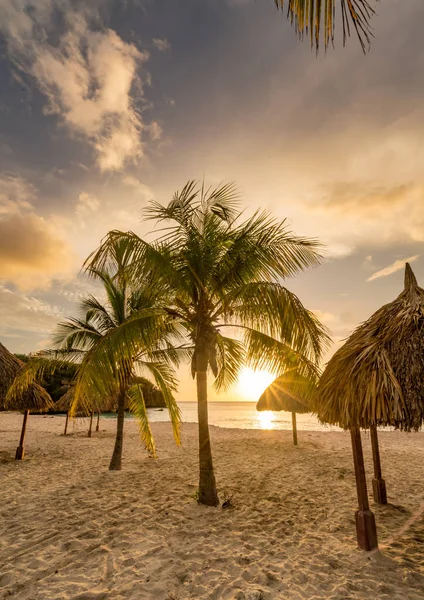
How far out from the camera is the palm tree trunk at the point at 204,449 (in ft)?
19.5

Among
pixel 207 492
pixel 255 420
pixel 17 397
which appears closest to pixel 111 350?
pixel 207 492

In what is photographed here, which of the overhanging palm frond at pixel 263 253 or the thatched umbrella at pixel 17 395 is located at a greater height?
the overhanging palm frond at pixel 263 253

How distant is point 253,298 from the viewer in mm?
5660

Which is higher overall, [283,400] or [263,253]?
[263,253]

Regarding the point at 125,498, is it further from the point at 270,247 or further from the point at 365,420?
the point at 270,247

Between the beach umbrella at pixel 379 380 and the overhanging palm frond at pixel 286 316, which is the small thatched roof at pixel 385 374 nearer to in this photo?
the beach umbrella at pixel 379 380

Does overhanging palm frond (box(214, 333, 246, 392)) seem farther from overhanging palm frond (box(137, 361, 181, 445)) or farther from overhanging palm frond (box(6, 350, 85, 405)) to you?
overhanging palm frond (box(6, 350, 85, 405))

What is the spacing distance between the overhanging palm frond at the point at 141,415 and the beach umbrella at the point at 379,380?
15.5 feet

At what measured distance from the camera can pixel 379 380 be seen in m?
3.98

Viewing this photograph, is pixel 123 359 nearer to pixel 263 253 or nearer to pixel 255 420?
pixel 263 253

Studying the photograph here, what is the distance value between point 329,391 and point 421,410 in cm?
115

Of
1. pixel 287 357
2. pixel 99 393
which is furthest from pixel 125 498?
pixel 287 357

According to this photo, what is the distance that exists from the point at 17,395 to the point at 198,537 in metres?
8.04

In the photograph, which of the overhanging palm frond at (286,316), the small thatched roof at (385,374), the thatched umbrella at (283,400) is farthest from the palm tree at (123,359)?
the thatched umbrella at (283,400)
